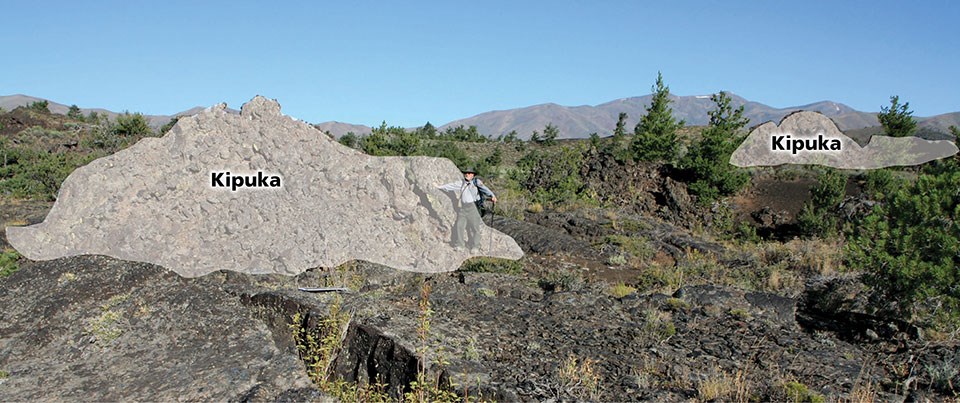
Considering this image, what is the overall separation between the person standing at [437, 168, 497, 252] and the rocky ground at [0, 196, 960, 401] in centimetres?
201

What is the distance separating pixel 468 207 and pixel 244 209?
3.69m

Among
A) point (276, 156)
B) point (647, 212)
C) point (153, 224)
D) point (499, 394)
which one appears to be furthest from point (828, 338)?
point (647, 212)

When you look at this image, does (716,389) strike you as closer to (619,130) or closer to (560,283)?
(560,283)

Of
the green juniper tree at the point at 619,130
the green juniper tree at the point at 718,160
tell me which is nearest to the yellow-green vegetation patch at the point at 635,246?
the green juniper tree at the point at 718,160

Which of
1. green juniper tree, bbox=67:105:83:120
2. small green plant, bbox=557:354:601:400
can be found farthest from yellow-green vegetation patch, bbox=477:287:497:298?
→ green juniper tree, bbox=67:105:83:120

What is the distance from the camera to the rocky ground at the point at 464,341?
16.6 ft

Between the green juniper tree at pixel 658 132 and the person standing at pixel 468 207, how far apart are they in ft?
35.6

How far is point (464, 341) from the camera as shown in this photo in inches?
232

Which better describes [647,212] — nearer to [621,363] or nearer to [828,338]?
[828,338]

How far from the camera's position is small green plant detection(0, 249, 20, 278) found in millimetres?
8179

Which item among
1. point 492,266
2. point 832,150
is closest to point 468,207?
point 492,266

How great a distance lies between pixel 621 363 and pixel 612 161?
1404 cm

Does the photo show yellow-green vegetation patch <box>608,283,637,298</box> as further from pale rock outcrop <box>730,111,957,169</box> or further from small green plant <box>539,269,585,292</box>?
pale rock outcrop <box>730,111,957,169</box>

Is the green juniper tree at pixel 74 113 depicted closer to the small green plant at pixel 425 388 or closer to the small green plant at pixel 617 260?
the small green plant at pixel 617 260
